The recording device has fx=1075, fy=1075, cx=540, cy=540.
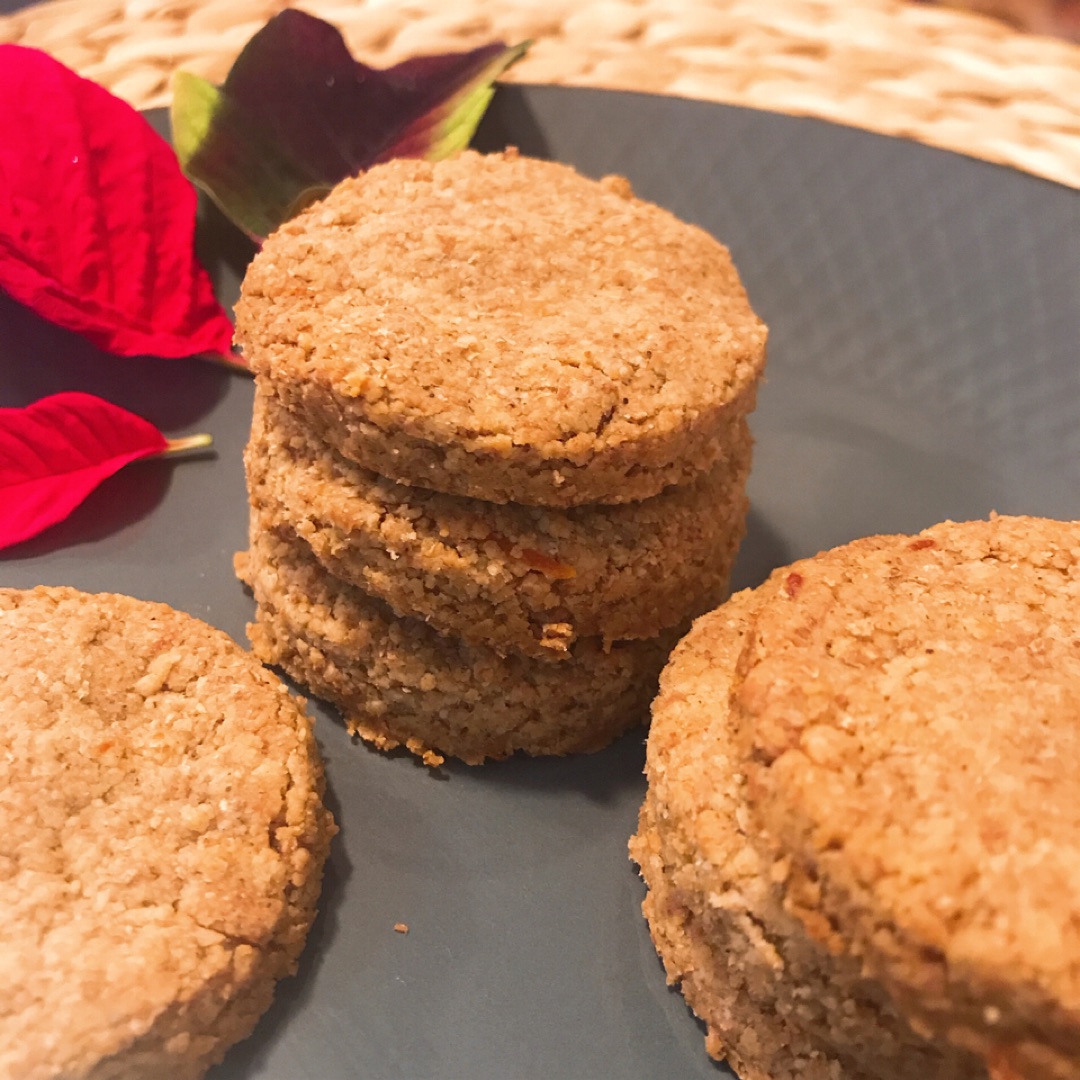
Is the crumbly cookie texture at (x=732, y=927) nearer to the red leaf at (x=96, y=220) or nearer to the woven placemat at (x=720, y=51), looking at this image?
the red leaf at (x=96, y=220)

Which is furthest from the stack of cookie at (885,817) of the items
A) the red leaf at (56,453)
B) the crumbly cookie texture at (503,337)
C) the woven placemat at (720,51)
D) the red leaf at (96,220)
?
the woven placemat at (720,51)

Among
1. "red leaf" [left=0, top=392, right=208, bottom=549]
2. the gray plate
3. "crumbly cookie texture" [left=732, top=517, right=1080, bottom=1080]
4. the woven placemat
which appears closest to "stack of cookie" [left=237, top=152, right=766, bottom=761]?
the gray plate

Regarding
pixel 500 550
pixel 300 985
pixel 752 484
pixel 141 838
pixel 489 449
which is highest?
pixel 489 449

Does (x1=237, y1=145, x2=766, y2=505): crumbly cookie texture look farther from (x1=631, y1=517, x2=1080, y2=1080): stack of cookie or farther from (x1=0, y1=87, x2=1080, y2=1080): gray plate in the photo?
(x1=0, y1=87, x2=1080, y2=1080): gray plate

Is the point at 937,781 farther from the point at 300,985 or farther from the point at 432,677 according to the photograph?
the point at 300,985

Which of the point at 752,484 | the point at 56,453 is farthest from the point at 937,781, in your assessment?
the point at 56,453
